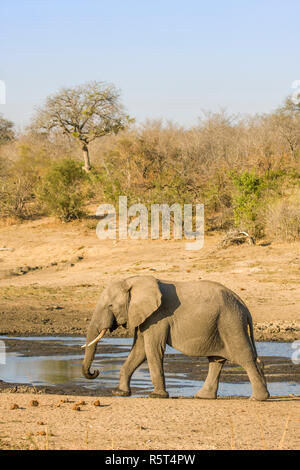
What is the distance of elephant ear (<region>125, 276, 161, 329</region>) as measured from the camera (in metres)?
8.38

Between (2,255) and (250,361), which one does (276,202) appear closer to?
(2,255)

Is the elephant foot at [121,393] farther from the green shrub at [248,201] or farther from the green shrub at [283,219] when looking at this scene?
the green shrub at [248,201]

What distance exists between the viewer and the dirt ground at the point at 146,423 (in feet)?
19.8

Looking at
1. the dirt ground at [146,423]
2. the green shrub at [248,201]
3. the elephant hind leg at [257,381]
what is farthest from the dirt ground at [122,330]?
the green shrub at [248,201]

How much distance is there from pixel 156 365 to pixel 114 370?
2258 mm

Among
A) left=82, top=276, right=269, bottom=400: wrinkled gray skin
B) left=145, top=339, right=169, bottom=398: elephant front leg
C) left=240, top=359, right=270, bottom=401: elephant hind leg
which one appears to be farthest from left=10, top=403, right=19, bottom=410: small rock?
left=240, top=359, right=270, bottom=401: elephant hind leg

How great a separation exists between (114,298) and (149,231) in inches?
552

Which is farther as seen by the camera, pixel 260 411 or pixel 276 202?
pixel 276 202

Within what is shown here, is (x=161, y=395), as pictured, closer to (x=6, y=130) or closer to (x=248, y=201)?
(x=248, y=201)

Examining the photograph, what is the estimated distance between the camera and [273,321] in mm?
14203

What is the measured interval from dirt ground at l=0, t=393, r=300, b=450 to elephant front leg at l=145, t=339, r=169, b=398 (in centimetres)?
28

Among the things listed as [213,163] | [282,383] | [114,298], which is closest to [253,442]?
[114,298]

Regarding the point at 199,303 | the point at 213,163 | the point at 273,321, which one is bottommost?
the point at 273,321

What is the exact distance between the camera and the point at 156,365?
8383 millimetres
